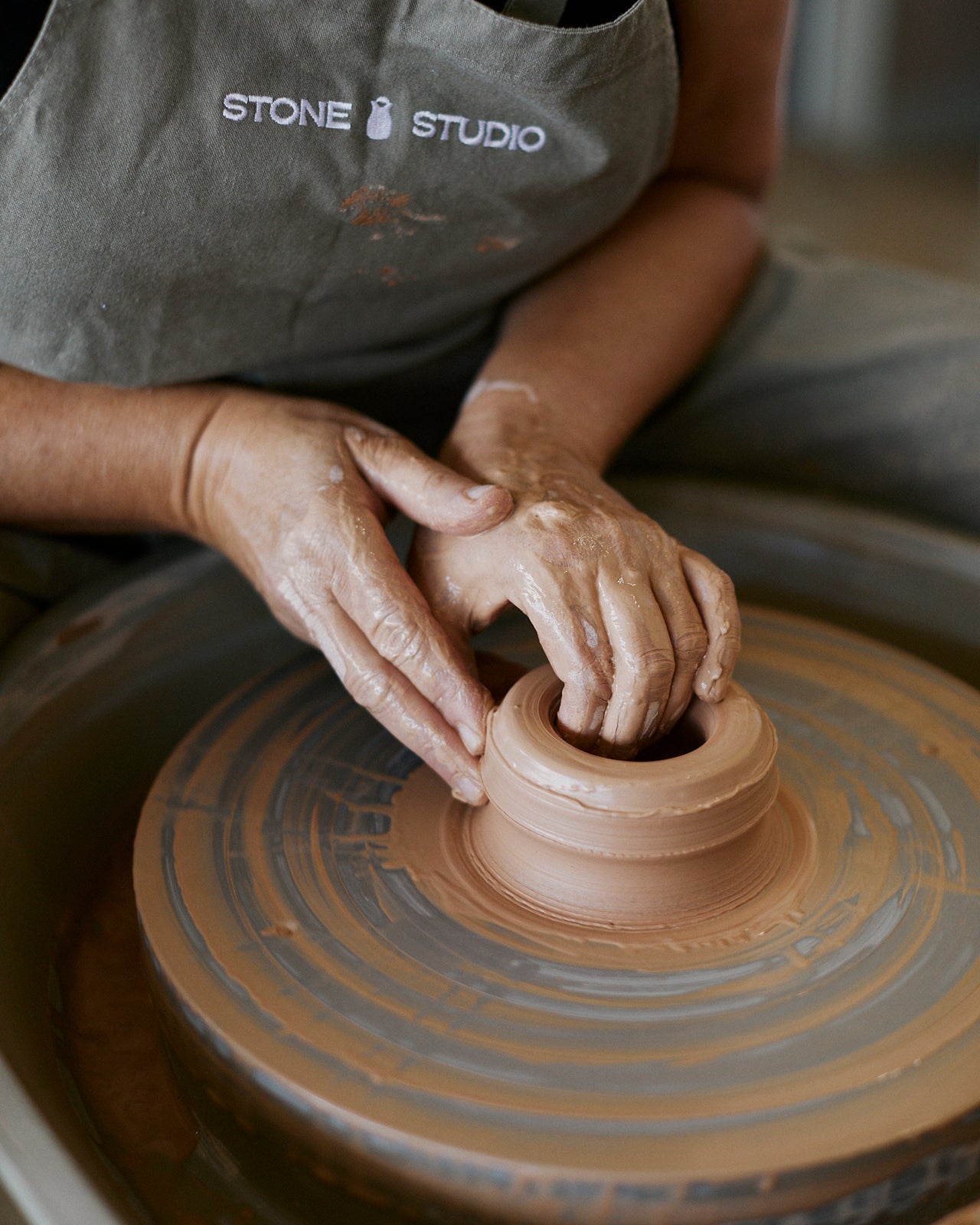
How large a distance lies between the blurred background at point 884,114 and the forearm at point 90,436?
474cm

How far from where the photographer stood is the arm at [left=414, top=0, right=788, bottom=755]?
40.0 inches

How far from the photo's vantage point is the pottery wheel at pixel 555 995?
811mm

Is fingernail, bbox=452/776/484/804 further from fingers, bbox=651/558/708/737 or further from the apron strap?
the apron strap

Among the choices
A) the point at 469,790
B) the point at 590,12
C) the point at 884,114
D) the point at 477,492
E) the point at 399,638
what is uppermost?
the point at 590,12

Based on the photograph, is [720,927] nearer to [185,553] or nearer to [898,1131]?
[898,1131]

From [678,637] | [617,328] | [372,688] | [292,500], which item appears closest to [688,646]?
[678,637]

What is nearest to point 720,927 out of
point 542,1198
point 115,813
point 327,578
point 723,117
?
point 542,1198

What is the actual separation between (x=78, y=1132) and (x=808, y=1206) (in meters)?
0.57

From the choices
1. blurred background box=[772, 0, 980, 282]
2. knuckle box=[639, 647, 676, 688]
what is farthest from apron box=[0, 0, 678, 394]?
blurred background box=[772, 0, 980, 282]

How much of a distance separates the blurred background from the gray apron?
4.58 m

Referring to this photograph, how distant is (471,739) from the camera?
1.05 meters

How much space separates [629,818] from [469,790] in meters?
0.18

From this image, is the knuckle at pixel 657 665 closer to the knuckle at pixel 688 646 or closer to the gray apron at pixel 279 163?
the knuckle at pixel 688 646

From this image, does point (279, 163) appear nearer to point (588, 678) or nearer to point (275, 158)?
point (275, 158)
